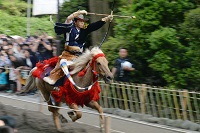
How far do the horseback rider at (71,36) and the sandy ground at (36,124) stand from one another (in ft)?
2.97

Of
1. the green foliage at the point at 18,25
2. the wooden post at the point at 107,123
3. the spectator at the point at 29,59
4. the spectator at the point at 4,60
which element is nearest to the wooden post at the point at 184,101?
the wooden post at the point at 107,123

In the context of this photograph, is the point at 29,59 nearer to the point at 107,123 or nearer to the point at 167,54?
the point at 167,54

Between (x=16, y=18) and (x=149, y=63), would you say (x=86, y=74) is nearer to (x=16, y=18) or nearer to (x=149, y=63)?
(x=149, y=63)

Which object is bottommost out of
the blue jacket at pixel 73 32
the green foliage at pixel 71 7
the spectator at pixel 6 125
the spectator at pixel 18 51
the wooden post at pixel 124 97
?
the wooden post at pixel 124 97

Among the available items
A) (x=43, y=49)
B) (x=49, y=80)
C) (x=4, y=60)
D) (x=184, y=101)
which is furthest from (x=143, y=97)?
(x=4, y=60)

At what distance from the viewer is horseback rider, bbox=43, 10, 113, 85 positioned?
9.72 metres

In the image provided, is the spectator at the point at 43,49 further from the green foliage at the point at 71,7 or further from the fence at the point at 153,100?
the fence at the point at 153,100

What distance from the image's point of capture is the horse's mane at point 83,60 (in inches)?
365

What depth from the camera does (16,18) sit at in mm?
28828

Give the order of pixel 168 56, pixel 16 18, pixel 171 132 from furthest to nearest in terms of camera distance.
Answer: pixel 16 18 < pixel 168 56 < pixel 171 132

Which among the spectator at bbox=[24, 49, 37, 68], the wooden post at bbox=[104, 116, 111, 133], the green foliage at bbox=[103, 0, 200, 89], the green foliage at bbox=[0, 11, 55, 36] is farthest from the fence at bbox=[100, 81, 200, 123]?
the green foliage at bbox=[0, 11, 55, 36]

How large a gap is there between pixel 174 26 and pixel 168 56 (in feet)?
3.61

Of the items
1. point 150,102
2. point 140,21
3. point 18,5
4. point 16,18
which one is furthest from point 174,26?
point 18,5

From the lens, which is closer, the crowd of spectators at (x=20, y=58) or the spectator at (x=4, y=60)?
the crowd of spectators at (x=20, y=58)
